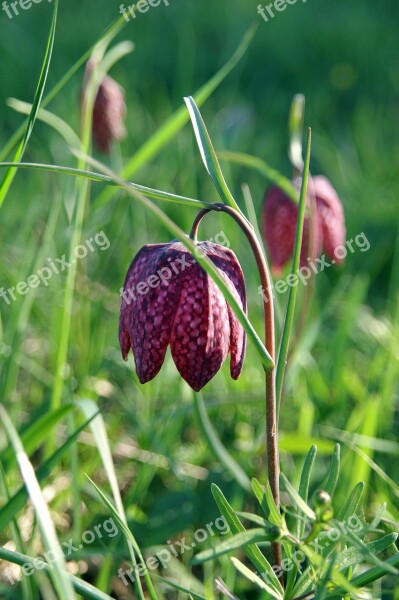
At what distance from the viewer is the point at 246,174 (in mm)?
2885

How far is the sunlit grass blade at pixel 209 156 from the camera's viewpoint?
921 mm

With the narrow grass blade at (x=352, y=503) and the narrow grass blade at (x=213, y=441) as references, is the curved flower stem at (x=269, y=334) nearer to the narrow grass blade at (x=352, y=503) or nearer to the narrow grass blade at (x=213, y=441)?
the narrow grass blade at (x=352, y=503)

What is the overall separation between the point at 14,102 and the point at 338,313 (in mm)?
1128

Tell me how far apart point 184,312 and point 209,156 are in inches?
7.2

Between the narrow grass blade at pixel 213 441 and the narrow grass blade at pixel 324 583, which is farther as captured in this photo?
the narrow grass blade at pixel 213 441

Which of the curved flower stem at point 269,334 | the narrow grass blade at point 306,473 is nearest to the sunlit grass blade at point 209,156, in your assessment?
the curved flower stem at point 269,334

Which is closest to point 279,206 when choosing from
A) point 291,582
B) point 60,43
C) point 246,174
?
point 291,582

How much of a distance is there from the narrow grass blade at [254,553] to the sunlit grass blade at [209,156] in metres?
0.34

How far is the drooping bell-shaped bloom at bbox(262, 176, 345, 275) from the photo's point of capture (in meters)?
1.58

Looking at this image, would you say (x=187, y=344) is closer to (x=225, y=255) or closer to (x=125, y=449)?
(x=225, y=255)

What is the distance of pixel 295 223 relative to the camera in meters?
1.58

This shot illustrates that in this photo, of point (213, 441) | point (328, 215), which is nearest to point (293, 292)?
point (213, 441)

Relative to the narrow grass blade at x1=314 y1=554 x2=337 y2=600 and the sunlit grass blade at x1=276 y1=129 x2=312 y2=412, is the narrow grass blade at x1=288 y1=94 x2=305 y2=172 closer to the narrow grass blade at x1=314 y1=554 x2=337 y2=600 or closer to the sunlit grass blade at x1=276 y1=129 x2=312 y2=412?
the sunlit grass blade at x1=276 y1=129 x2=312 y2=412

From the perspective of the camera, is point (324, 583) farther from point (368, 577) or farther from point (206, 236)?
point (206, 236)
